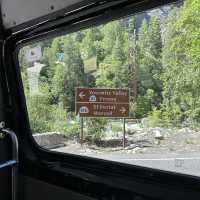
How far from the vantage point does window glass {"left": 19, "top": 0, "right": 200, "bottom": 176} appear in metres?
2.10

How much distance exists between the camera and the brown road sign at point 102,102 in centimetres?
246

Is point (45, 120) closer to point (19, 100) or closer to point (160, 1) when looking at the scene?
point (19, 100)

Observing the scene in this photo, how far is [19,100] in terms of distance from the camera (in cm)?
327

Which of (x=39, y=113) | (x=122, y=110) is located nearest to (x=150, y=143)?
(x=122, y=110)

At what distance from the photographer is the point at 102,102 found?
8.43 feet

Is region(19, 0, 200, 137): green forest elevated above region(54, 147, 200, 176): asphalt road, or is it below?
above

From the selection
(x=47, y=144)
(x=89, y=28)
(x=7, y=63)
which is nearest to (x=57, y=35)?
(x=89, y=28)

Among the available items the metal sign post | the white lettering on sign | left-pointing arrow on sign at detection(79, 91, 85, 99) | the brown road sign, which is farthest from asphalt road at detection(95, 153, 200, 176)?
the white lettering on sign

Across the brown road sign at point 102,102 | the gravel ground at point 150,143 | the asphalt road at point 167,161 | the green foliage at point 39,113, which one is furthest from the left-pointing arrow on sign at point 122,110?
the green foliage at point 39,113

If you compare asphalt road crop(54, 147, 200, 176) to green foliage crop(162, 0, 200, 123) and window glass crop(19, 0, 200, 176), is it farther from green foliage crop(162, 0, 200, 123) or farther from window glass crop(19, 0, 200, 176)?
green foliage crop(162, 0, 200, 123)

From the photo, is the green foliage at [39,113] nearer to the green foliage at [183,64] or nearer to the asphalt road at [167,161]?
the asphalt road at [167,161]

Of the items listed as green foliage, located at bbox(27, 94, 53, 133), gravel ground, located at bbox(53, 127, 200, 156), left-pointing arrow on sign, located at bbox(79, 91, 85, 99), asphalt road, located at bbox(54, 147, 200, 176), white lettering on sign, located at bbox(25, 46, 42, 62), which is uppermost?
white lettering on sign, located at bbox(25, 46, 42, 62)

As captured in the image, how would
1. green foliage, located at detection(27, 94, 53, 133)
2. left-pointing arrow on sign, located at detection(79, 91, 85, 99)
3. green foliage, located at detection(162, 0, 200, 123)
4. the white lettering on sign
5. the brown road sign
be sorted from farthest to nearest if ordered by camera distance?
green foliage, located at detection(27, 94, 53, 133), the white lettering on sign, left-pointing arrow on sign, located at detection(79, 91, 85, 99), the brown road sign, green foliage, located at detection(162, 0, 200, 123)

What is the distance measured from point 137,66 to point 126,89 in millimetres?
160
